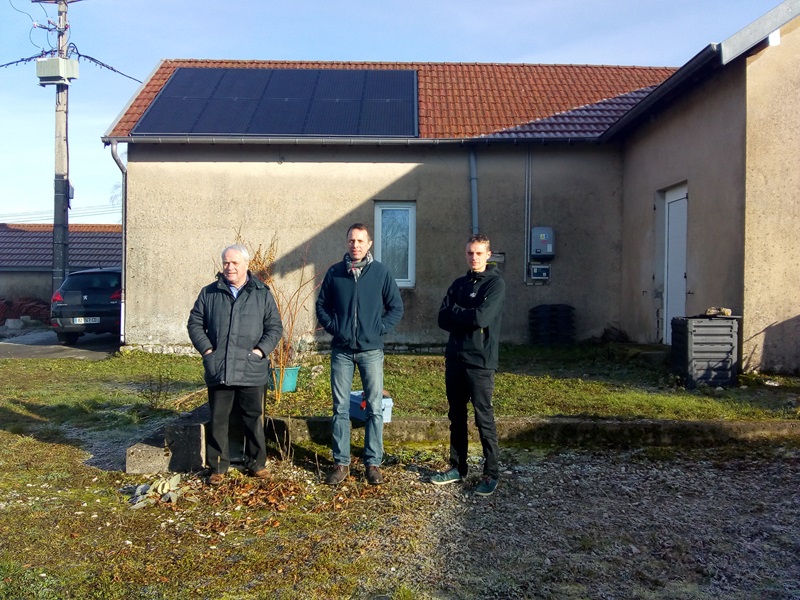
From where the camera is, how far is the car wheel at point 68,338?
1387cm

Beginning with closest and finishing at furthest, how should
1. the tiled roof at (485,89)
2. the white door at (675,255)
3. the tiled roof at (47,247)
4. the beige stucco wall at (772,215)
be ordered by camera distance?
1. the beige stucco wall at (772,215)
2. the white door at (675,255)
3. the tiled roof at (485,89)
4. the tiled roof at (47,247)

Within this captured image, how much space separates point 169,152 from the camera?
37.7 feet

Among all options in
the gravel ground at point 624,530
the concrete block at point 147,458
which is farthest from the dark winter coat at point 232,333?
the gravel ground at point 624,530

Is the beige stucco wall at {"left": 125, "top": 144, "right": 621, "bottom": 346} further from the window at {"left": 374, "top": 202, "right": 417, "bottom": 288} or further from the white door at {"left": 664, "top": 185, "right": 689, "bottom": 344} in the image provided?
the white door at {"left": 664, "top": 185, "right": 689, "bottom": 344}

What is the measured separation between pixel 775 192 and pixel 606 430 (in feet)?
13.2

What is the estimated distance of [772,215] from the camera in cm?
760

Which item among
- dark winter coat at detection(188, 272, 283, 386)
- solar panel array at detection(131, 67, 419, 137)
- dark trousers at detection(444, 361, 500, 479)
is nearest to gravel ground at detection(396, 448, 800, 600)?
dark trousers at detection(444, 361, 500, 479)

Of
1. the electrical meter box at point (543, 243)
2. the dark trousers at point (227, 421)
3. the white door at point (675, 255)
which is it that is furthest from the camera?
the electrical meter box at point (543, 243)

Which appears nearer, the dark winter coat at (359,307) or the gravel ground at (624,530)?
the gravel ground at (624,530)

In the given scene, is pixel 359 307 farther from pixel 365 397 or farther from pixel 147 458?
pixel 147 458

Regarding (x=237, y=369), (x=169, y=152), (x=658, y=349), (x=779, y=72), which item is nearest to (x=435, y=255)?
(x=658, y=349)

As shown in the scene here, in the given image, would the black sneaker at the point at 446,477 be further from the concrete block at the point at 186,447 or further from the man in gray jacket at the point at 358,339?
the concrete block at the point at 186,447

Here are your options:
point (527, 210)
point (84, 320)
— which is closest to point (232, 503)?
point (527, 210)

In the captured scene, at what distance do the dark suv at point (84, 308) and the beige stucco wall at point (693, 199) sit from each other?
32.0 ft
